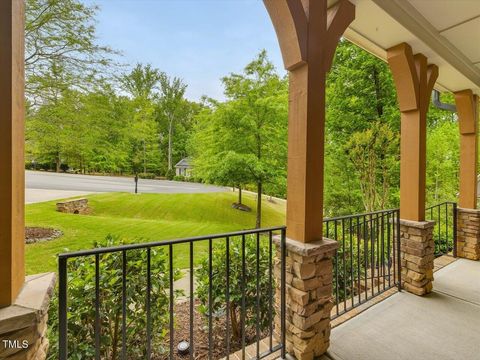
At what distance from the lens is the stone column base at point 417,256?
110 inches

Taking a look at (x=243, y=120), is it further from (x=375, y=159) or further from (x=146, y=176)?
(x=146, y=176)

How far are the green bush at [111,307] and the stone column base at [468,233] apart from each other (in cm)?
473

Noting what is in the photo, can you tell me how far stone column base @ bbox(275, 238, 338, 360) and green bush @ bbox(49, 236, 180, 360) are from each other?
3.58 ft

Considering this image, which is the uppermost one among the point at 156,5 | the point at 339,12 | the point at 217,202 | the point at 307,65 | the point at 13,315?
the point at 156,5

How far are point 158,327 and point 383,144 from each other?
6.31 meters

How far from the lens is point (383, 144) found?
613cm

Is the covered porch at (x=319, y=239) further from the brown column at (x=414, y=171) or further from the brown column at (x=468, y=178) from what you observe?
the brown column at (x=468, y=178)

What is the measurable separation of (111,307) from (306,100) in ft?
7.15

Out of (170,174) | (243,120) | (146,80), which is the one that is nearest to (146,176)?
(170,174)

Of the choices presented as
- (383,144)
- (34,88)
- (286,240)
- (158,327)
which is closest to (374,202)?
(383,144)

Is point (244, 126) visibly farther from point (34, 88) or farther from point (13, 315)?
point (13, 315)

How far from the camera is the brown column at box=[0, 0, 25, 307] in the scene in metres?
0.98

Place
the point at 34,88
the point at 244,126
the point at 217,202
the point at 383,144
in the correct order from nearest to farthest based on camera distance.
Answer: the point at 34,88
the point at 383,144
the point at 244,126
the point at 217,202

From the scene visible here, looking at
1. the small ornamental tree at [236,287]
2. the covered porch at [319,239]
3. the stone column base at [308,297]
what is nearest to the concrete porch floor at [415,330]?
the covered porch at [319,239]
